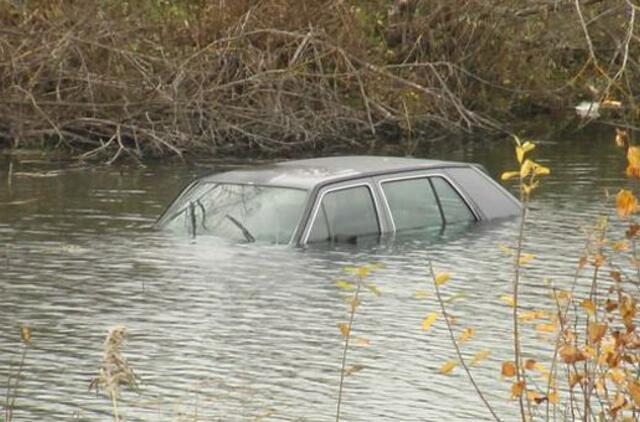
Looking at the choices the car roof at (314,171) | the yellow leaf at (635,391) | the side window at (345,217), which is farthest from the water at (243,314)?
the yellow leaf at (635,391)

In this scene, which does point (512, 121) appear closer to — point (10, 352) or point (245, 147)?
point (245, 147)

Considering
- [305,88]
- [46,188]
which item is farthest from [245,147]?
[46,188]

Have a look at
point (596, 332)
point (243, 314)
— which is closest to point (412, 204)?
point (243, 314)

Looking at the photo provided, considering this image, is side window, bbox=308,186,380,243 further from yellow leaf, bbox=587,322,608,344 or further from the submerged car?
yellow leaf, bbox=587,322,608,344

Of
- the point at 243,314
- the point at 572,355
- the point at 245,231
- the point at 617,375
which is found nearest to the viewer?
the point at 572,355

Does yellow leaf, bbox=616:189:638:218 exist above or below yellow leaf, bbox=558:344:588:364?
above

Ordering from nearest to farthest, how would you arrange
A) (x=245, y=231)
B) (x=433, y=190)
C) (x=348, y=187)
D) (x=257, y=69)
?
1. (x=245, y=231)
2. (x=348, y=187)
3. (x=433, y=190)
4. (x=257, y=69)

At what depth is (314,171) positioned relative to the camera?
18.5 metres

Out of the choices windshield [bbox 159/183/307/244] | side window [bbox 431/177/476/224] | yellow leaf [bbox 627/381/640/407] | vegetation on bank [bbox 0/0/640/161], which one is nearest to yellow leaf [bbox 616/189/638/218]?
yellow leaf [bbox 627/381/640/407]

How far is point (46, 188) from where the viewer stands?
23.7 meters

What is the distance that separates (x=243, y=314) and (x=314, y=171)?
157 inches

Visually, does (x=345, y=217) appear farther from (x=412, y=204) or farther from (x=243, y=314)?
(x=243, y=314)

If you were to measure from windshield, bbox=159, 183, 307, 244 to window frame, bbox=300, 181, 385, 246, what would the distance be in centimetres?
12

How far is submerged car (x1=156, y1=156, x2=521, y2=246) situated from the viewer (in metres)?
17.9
